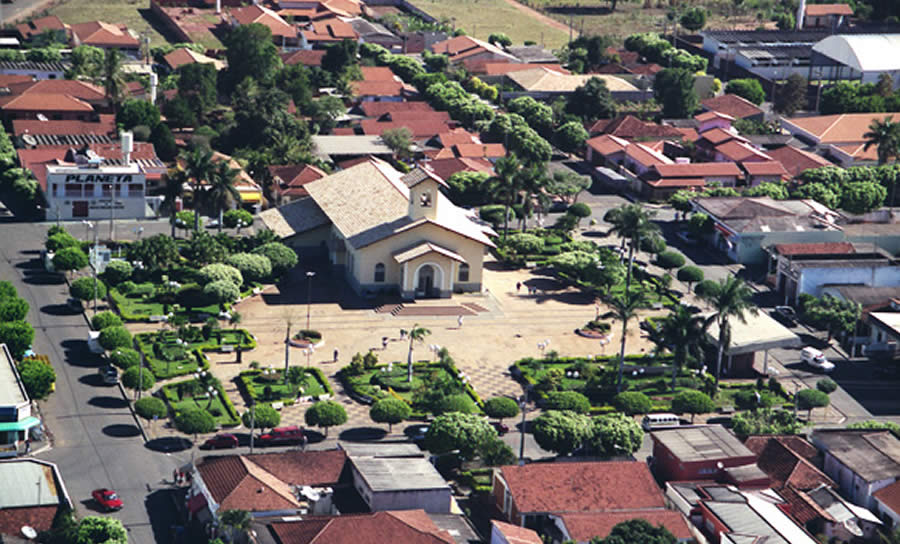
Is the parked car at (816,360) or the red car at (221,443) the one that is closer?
the red car at (221,443)

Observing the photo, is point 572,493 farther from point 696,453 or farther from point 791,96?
point 791,96

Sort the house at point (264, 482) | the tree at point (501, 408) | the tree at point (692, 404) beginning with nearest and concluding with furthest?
the house at point (264, 482), the tree at point (501, 408), the tree at point (692, 404)

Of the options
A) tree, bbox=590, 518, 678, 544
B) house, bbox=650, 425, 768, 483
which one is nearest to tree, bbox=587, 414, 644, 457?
house, bbox=650, 425, 768, 483

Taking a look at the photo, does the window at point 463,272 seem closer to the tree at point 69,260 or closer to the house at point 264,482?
the tree at point 69,260

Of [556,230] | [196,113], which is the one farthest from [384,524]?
[196,113]

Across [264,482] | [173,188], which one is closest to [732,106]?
[173,188]

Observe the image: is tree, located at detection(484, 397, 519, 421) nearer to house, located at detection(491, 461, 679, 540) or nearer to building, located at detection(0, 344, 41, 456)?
house, located at detection(491, 461, 679, 540)

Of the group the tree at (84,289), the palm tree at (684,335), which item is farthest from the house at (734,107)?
the tree at (84,289)
